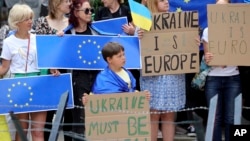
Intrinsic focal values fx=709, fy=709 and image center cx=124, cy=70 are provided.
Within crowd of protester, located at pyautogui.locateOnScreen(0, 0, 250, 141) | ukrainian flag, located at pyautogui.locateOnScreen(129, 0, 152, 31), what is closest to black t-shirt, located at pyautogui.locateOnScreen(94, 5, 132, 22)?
crowd of protester, located at pyautogui.locateOnScreen(0, 0, 250, 141)

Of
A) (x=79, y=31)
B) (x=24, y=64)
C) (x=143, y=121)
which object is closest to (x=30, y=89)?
(x=24, y=64)

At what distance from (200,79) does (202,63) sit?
17 cm

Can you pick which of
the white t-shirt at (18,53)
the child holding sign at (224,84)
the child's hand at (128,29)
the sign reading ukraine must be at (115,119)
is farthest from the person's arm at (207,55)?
→ the white t-shirt at (18,53)

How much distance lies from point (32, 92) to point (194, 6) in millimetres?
2028

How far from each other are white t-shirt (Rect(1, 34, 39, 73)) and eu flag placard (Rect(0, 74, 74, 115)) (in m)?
0.13

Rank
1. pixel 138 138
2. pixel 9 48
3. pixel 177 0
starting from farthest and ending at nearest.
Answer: pixel 177 0, pixel 9 48, pixel 138 138

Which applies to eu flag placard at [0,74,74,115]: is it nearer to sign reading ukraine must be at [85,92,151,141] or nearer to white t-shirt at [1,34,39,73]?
white t-shirt at [1,34,39,73]

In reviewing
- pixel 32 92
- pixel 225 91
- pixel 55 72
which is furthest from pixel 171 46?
pixel 32 92

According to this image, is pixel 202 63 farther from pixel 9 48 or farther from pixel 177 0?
pixel 9 48

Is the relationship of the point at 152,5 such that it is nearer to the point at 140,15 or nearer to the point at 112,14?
the point at 140,15

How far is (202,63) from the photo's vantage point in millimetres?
7363

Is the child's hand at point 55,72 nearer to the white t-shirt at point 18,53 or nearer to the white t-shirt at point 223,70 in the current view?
the white t-shirt at point 18,53

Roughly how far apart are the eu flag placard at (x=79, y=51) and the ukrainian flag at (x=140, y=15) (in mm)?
223

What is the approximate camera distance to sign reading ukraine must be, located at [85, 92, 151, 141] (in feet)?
20.6
